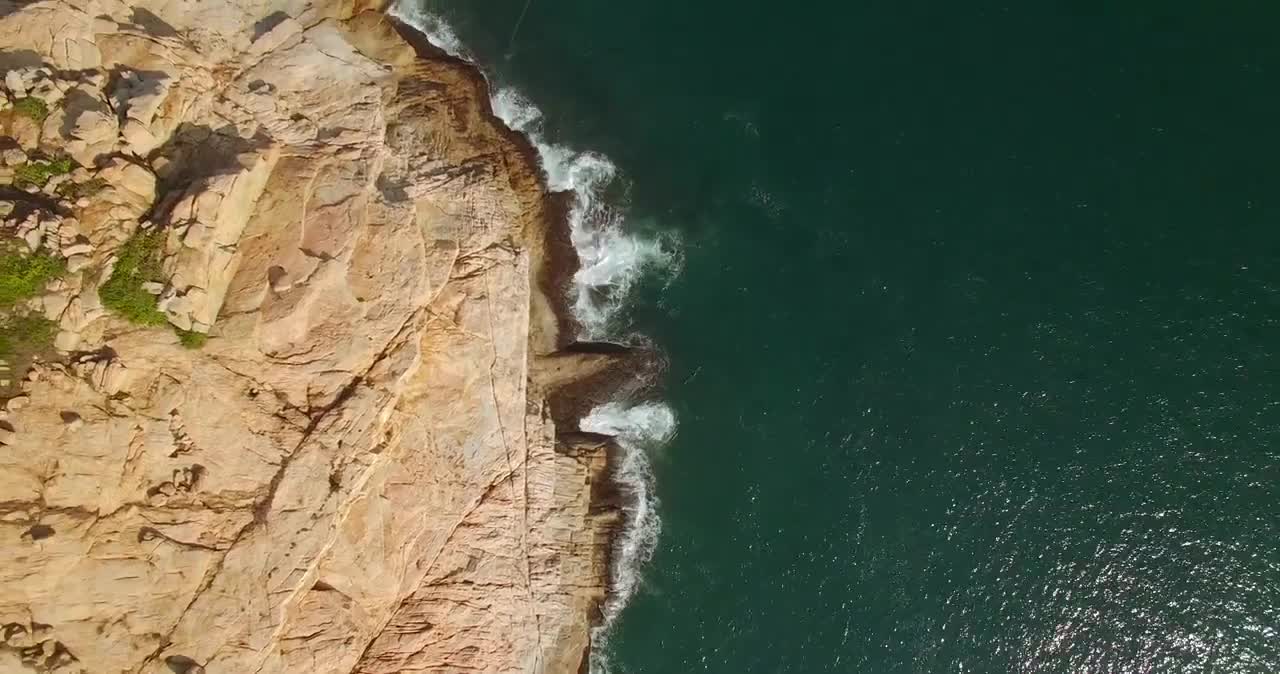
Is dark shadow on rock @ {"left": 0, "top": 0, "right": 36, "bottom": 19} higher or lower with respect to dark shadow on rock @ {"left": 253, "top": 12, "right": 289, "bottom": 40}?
lower

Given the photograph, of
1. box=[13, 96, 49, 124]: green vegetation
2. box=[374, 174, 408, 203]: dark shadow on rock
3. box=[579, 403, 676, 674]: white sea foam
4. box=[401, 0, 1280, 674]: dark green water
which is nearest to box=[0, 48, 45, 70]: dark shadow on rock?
box=[13, 96, 49, 124]: green vegetation

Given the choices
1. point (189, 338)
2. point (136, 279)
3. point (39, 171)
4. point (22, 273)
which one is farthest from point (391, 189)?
point (22, 273)

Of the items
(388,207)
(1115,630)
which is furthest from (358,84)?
(1115,630)

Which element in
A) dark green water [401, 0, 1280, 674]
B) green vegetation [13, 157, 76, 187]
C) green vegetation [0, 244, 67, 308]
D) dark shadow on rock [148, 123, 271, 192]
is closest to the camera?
green vegetation [0, 244, 67, 308]

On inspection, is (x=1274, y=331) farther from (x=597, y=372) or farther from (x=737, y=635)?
(x=597, y=372)

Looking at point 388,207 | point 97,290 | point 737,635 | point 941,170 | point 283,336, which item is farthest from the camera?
point 941,170

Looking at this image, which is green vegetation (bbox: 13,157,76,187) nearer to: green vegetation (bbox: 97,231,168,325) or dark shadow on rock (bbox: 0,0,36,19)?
green vegetation (bbox: 97,231,168,325)

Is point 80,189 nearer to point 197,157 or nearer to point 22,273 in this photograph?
point 22,273
